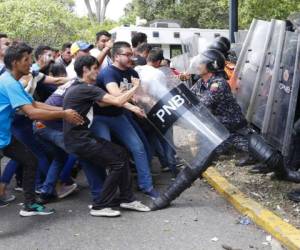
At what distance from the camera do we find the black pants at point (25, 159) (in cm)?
477

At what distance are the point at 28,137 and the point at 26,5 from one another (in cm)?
1907

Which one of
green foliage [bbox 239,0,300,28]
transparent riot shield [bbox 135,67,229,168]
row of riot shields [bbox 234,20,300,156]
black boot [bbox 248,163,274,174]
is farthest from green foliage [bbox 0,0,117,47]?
transparent riot shield [bbox 135,67,229,168]

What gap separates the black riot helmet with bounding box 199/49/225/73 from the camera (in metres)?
6.25

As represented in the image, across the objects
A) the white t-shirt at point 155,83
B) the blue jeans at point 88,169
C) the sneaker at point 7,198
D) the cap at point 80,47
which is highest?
the cap at point 80,47

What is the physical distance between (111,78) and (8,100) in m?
1.18

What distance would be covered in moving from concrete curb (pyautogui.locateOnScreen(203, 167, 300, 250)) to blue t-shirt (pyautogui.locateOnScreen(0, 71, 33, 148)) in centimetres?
236

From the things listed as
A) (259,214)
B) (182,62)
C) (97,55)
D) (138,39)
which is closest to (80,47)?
(97,55)

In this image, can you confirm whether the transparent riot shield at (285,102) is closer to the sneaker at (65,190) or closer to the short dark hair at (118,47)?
the short dark hair at (118,47)

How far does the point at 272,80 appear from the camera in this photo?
5.99 metres

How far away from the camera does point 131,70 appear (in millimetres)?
5500

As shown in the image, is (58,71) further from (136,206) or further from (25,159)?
(136,206)

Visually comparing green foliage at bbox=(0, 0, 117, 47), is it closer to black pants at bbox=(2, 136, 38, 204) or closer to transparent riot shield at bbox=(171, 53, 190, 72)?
transparent riot shield at bbox=(171, 53, 190, 72)

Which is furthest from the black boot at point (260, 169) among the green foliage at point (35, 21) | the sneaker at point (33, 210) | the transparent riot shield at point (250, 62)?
the green foliage at point (35, 21)

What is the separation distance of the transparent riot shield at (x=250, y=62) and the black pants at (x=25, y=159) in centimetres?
332
